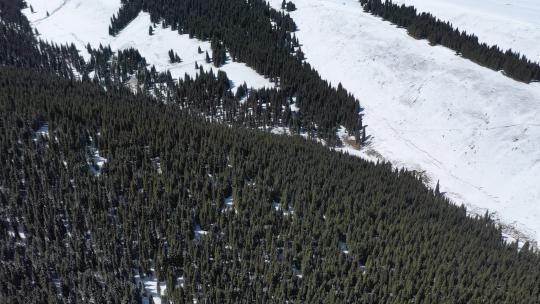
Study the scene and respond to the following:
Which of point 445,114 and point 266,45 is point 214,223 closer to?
point 445,114

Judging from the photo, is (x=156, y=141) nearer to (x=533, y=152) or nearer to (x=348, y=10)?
(x=533, y=152)

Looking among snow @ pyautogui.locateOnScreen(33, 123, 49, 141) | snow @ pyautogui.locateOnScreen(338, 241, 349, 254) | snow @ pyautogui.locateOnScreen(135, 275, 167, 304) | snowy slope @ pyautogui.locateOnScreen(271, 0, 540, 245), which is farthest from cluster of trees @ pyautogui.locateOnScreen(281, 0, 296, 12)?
snow @ pyautogui.locateOnScreen(135, 275, 167, 304)

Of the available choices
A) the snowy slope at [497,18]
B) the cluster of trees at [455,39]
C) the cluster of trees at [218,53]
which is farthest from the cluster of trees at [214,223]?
the snowy slope at [497,18]

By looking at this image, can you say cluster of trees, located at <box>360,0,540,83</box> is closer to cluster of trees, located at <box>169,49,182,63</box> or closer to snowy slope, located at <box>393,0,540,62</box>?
snowy slope, located at <box>393,0,540,62</box>

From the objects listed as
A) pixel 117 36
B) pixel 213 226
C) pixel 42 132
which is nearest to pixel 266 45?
pixel 117 36

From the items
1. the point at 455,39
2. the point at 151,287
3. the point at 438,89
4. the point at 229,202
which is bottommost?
the point at 151,287
